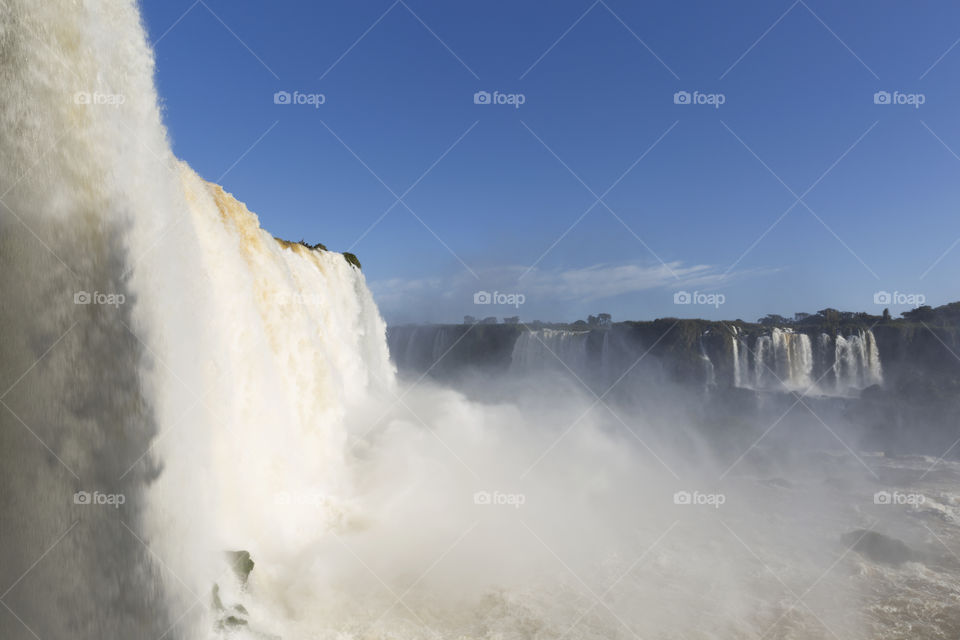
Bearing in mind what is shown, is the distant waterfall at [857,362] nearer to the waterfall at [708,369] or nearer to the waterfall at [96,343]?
the waterfall at [708,369]

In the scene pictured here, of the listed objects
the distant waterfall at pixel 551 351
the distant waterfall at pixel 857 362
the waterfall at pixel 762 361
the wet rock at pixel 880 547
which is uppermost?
the distant waterfall at pixel 857 362

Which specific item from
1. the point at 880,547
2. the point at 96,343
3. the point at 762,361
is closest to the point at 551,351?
the point at 762,361

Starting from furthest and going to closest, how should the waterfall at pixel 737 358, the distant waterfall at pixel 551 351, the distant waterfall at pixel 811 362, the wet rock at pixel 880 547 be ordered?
the distant waterfall at pixel 551 351 → the waterfall at pixel 737 358 → the distant waterfall at pixel 811 362 → the wet rock at pixel 880 547

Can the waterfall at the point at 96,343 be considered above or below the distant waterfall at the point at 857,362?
below

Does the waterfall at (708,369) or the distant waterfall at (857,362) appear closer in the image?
the distant waterfall at (857,362)

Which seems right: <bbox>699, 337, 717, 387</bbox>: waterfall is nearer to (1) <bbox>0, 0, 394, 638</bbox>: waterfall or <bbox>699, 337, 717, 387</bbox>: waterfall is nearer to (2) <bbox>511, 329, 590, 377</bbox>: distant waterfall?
(2) <bbox>511, 329, 590, 377</bbox>: distant waterfall

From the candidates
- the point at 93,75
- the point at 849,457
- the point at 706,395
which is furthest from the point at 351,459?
the point at 706,395

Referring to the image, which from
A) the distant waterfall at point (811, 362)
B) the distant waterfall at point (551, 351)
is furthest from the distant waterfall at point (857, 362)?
the distant waterfall at point (551, 351)

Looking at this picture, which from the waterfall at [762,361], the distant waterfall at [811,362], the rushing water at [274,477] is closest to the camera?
the rushing water at [274,477]
